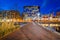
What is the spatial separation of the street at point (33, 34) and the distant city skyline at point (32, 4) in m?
0.67

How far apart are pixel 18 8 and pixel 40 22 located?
91 cm

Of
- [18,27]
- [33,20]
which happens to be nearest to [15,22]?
[18,27]

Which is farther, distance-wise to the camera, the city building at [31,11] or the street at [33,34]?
the city building at [31,11]

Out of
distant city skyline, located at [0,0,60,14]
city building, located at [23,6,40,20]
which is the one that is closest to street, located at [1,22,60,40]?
city building, located at [23,6,40,20]

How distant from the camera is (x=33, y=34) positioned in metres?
6.45

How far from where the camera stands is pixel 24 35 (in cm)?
631

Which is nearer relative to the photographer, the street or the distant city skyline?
the street

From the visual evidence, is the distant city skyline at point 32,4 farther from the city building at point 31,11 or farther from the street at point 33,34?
the street at point 33,34

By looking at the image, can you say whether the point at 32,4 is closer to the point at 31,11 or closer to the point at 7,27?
the point at 31,11

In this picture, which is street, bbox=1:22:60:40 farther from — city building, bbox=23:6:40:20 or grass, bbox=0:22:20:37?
city building, bbox=23:6:40:20

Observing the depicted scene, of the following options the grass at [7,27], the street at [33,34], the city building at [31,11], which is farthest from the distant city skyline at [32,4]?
the street at [33,34]

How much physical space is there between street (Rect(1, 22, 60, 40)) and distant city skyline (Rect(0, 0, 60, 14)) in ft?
2.19

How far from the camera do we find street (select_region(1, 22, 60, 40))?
6.04m

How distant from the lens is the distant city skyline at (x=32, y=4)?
266 inches
